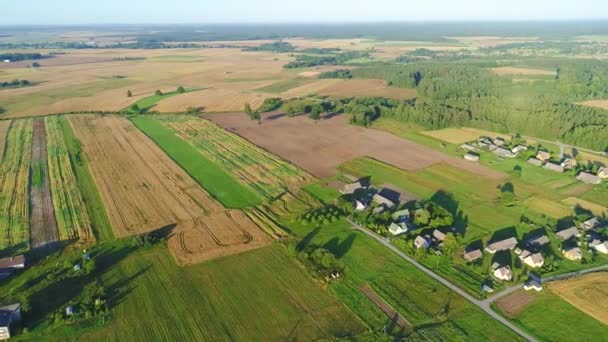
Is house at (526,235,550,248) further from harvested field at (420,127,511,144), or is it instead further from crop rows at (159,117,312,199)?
harvested field at (420,127,511,144)

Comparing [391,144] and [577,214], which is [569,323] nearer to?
[577,214]

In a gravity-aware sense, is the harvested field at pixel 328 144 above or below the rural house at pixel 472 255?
above

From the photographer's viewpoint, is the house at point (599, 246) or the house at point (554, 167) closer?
the house at point (599, 246)

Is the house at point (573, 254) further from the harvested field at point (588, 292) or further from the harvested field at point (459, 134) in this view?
the harvested field at point (459, 134)

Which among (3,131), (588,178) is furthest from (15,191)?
(588,178)

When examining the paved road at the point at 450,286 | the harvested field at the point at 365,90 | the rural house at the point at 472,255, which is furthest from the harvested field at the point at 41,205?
the harvested field at the point at 365,90

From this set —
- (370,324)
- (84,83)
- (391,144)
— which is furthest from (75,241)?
(84,83)
